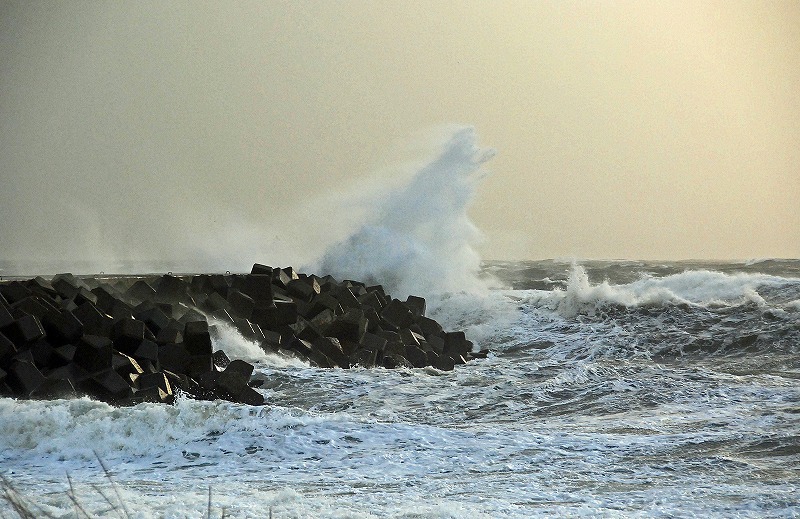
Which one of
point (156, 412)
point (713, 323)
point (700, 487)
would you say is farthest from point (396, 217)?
point (700, 487)

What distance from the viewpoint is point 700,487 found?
5.34 meters

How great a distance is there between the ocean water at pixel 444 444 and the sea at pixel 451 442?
0.02 meters

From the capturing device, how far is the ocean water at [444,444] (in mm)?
5078

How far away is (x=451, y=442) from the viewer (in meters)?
6.58

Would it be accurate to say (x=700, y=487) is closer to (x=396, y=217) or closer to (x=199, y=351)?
(x=199, y=351)

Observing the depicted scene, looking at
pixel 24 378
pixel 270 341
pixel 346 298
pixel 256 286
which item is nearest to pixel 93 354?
pixel 24 378

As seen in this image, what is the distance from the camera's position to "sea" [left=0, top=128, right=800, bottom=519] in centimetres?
502

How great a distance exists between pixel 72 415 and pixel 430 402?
134 inches

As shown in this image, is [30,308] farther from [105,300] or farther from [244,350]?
[244,350]

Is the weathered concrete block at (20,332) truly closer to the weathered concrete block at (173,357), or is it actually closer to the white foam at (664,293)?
the weathered concrete block at (173,357)

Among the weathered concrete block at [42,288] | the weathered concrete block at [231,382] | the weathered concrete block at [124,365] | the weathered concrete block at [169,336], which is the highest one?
the weathered concrete block at [42,288]

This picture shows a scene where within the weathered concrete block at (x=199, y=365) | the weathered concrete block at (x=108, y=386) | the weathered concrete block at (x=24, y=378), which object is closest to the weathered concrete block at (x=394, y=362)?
the weathered concrete block at (x=199, y=365)

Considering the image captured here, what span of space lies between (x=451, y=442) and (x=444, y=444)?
8 cm

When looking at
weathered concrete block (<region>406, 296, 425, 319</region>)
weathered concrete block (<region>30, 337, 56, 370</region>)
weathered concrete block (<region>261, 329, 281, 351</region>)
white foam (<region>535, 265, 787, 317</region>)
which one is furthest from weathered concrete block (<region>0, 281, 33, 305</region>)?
white foam (<region>535, 265, 787, 317</region>)
